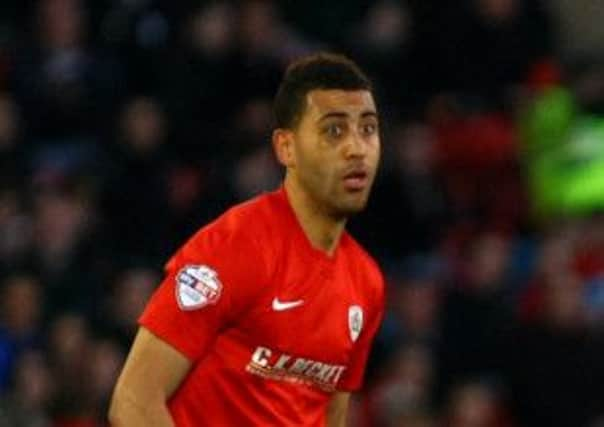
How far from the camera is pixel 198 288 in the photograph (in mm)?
6730

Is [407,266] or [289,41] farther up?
[289,41]

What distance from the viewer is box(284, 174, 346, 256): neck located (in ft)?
23.3

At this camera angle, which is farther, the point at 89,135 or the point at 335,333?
the point at 89,135

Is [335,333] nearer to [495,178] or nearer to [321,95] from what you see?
[321,95]

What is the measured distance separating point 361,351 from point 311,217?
1.60 ft

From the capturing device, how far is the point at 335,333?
23.4ft

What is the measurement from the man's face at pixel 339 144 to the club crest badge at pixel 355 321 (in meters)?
0.36

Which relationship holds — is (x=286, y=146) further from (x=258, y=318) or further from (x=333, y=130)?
(x=258, y=318)

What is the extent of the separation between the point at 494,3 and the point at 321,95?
22.1 ft

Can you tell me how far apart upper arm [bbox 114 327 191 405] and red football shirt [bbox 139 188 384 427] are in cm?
3

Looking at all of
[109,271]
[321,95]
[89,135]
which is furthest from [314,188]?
[89,135]

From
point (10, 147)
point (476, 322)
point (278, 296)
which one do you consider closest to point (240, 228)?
point (278, 296)

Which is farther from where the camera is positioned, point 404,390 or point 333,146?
A: point 404,390

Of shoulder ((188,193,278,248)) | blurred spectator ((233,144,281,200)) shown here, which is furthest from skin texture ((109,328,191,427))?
blurred spectator ((233,144,281,200))
